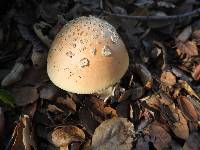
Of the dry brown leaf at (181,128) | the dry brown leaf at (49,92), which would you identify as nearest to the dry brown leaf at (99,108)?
the dry brown leaf at (49,92)

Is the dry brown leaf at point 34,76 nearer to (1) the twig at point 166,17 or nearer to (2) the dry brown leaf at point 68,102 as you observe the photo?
(2) the dry brown leaf at point 68,102

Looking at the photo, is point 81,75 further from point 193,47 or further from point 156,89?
point 193,47

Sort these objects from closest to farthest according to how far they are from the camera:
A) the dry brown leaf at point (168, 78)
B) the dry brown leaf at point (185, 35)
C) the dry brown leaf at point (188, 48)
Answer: the dry brown leaf at point (168, 78) → the dry brown leaf at point (188, 48) → the dry brown leaf at point (185, 35)

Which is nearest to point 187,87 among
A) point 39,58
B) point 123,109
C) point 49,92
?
point 123,109

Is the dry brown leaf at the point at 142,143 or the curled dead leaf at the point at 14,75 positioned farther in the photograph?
the curled dead leaf at the point at 14,75

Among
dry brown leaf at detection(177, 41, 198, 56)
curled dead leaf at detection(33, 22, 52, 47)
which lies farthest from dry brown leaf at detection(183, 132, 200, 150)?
curled dead leaf at detection(33, 22, 52, 47)

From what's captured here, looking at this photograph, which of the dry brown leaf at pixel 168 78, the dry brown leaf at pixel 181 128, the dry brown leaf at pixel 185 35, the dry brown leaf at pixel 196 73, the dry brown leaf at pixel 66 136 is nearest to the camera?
the dry brown leaf at pixel 66 136

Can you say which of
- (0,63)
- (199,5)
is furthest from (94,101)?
(199,5)
